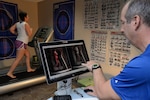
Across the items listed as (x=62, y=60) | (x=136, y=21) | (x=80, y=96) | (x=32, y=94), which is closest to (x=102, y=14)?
(x=62, y=60)

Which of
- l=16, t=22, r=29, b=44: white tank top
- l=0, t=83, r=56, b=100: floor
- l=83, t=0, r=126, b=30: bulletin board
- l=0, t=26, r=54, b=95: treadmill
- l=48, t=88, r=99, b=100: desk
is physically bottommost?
l=0, t=83, r=56, b=100: floor

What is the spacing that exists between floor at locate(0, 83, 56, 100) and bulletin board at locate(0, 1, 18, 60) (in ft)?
4.14

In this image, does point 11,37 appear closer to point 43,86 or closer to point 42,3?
point 42,3

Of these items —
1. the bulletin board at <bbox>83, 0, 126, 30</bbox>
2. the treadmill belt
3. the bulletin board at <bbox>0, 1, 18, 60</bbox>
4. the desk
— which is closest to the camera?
the desk

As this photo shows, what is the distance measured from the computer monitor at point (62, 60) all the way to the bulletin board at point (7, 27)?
8.63ft

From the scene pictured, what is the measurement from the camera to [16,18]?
369 cm

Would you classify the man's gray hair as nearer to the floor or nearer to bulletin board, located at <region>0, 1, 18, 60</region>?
the floor

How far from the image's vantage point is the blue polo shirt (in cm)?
61

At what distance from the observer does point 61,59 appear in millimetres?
1314

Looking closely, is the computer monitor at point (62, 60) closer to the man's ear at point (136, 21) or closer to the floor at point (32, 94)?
the man's ear at point (136, 21)

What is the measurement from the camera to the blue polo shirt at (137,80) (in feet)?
1.99

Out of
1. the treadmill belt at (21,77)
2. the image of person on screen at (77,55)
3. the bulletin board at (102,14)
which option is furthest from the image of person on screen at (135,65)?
the treadmill belt at (21,77)

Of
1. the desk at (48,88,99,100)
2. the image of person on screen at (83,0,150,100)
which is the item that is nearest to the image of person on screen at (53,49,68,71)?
the desk at (48,88,99,100)

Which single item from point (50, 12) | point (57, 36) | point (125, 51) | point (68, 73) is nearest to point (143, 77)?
point (68, 73)
